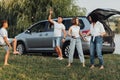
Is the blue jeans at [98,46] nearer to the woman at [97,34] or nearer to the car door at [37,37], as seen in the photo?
the woman at [97,34]

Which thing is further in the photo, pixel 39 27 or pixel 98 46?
pixel 39 27

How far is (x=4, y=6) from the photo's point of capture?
1347 inches

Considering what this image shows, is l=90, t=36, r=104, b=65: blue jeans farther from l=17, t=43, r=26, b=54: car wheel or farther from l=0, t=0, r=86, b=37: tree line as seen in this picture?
l=0, t=0, r=86, b=37: tree line

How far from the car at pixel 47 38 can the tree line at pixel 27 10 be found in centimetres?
1502

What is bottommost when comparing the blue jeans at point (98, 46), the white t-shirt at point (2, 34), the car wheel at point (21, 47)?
the car wheel at point (21, 47)

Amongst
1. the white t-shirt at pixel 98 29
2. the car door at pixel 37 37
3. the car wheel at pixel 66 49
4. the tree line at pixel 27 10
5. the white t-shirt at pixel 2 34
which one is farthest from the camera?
the tree line at pixel 27 10

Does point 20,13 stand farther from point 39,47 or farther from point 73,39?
point 73,39

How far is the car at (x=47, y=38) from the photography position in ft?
51.0

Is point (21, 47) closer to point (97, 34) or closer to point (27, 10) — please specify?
point (97, 34)

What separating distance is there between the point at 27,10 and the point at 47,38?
55.6ft

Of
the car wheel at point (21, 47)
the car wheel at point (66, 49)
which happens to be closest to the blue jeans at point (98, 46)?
the car wheel at point (66, 49)

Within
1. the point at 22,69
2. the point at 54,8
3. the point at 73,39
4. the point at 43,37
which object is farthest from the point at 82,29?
the point at 54,8

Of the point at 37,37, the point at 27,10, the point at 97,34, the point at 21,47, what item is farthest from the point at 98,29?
the point at 27,10

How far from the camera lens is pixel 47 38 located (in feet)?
55.5
